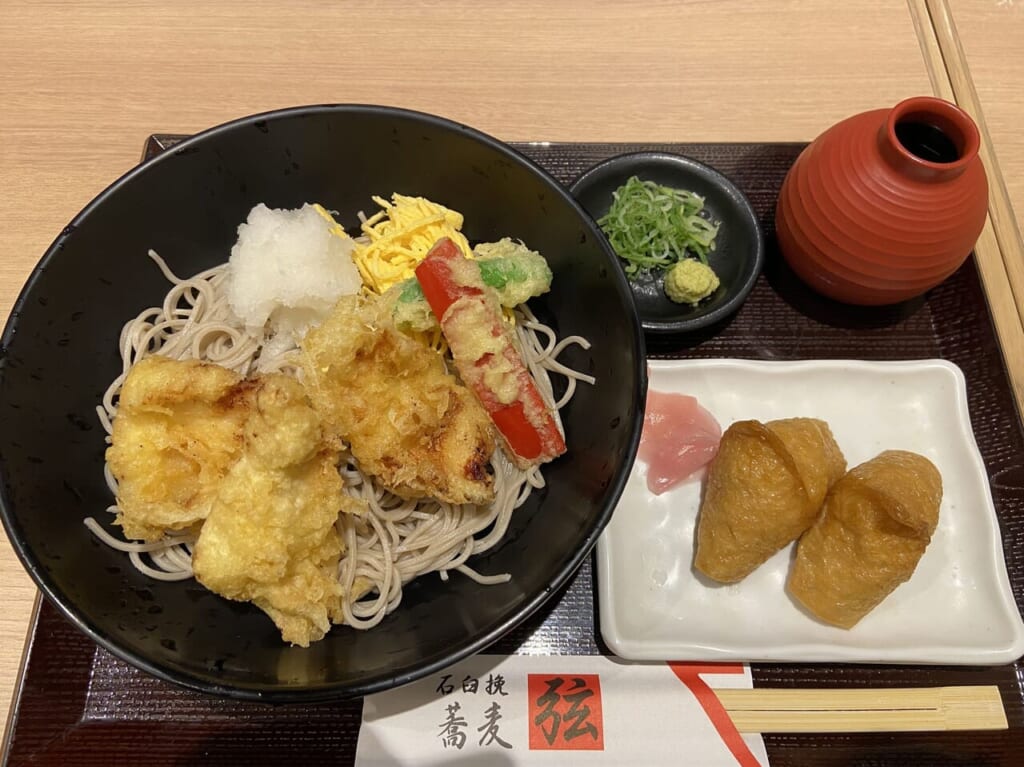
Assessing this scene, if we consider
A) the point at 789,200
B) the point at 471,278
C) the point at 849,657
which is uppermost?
the point at 471,278

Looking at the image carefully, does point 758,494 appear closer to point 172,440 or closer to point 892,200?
point 892,200

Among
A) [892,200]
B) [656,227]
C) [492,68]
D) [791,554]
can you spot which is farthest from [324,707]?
[492,68]

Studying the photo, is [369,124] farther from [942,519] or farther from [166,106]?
[942,519]

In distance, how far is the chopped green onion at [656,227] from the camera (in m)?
2.21

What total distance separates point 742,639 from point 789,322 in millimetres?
1055

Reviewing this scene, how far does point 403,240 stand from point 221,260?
1.89 ft

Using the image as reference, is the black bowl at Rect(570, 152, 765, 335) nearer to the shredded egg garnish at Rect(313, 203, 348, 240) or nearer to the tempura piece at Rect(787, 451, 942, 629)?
the tempura piece at Rect(787, 451, 942, 629)

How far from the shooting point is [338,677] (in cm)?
132

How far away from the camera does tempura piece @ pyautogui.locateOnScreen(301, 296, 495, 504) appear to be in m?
1.53

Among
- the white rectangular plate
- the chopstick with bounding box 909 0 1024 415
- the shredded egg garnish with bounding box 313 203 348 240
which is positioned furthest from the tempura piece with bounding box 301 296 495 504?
the chopstick with bounding box 909 0 1024 415

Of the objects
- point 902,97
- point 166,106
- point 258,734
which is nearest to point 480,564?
point 258,734

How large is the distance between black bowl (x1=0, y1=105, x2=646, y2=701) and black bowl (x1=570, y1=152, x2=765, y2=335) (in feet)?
1.69

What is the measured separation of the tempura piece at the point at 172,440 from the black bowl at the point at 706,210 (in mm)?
1282

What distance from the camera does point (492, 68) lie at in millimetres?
2584
